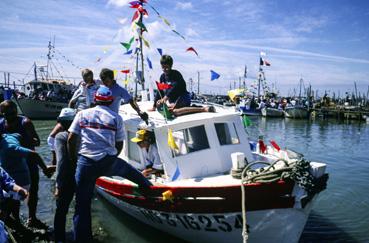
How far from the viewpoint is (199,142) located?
6770mm

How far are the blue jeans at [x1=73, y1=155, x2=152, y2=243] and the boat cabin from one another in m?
1.27

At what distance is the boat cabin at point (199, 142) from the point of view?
6461mm

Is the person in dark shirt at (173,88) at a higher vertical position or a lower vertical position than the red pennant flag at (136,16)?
lower

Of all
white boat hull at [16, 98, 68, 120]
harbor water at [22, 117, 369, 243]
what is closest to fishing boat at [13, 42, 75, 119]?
white boat hull at [16, 98, 68, 120]

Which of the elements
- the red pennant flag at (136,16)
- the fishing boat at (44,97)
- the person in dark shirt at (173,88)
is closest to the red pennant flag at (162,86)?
the person in dark shirt at (173,88)

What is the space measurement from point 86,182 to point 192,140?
2.52 m

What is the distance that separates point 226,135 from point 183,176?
1.34m

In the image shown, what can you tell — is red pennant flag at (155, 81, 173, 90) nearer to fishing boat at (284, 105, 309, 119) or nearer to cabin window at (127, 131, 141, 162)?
cabin window at (127, 131, 141, 162)

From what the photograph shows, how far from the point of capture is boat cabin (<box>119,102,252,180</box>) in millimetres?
6461

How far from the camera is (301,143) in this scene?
835 inches

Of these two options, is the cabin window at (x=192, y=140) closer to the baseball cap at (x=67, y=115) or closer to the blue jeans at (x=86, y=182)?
the blue jeans at (x=86, y=182)

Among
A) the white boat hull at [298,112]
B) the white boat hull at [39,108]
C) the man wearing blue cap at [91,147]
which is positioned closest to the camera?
the man wearing blue cap at [91,147]

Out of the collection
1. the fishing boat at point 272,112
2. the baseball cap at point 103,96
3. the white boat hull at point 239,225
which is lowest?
the white boat hull at point 239,225

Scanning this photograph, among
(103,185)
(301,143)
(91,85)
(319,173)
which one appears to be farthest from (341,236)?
(301,143)
